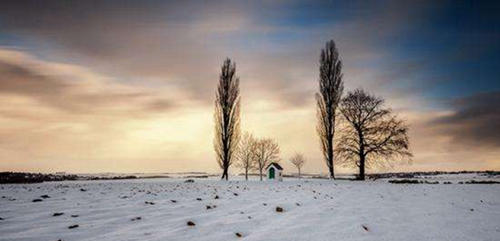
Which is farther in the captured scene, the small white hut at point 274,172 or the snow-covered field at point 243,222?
the small white hut at point 274,172

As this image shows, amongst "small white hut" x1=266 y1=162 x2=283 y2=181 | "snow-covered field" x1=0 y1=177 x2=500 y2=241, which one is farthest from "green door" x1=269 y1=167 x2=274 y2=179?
"snow-covered field" x1=0 y1=177 x2=500 y2=241

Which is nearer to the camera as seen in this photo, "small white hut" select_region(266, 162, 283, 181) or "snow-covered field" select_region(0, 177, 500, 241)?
"snow-covered field" select_region(0, 177, 500, 241)

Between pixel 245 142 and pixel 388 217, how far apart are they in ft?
169

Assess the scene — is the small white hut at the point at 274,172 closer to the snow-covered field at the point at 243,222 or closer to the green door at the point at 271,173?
the green door at the point at 271,173

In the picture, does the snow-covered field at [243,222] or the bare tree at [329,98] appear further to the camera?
the bare tree at [329,98]

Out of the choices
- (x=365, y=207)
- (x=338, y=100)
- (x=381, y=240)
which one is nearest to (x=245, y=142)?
(x=338, y=100)

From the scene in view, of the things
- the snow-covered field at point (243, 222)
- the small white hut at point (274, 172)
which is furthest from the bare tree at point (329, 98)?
the snow-covered field at point (243, 222)

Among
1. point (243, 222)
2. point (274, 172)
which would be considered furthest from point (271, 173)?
point (243, 222)

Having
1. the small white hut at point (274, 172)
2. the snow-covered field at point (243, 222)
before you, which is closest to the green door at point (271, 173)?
the small white hut at point (274, 172)

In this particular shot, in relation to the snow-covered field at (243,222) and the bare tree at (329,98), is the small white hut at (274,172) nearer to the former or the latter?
the bare tree at (329,98)

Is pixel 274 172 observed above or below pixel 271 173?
above

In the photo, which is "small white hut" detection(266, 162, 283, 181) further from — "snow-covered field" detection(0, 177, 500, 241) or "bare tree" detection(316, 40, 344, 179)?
"snow-covered field" detection(0, 177, 500, 241)

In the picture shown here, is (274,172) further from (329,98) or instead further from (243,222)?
(243,222)

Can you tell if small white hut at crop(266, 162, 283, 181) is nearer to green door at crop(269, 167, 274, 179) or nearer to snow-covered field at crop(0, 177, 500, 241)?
green door at crop(269, 167, 274, 179)
